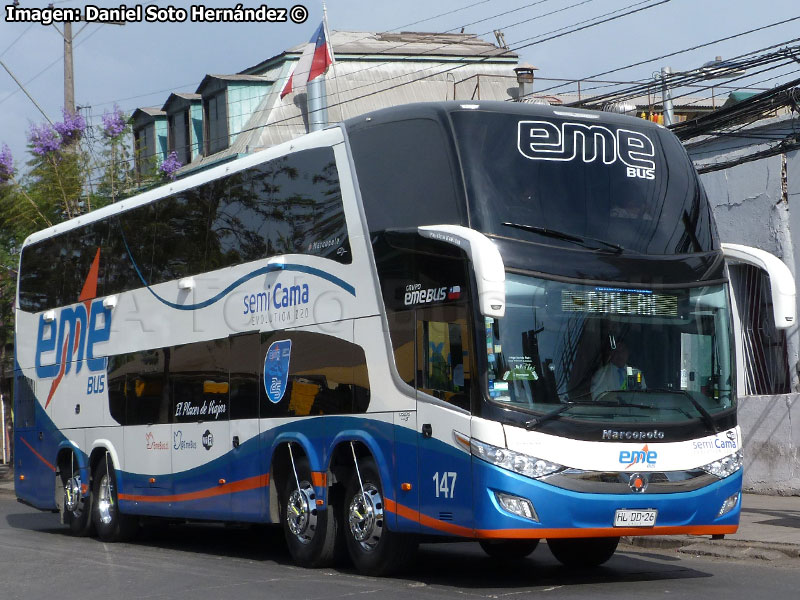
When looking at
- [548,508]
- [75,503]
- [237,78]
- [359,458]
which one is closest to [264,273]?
[359,458]

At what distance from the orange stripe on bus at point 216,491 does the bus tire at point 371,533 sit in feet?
5.34

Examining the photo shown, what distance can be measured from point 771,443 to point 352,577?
8.93m

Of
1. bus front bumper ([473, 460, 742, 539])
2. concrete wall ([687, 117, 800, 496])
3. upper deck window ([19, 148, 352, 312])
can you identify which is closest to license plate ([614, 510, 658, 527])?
bus front bumper ([473, 460, 742, 539])

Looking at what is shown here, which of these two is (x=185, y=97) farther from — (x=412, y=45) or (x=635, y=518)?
(x=635, y=518)

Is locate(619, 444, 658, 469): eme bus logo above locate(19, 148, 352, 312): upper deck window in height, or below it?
below

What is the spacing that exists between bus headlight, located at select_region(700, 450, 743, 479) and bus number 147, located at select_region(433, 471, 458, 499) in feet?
7.12

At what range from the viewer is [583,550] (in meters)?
12.4

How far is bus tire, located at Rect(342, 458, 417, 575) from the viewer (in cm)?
1140

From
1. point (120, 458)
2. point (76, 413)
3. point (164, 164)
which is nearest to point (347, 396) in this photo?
point (120, 458)

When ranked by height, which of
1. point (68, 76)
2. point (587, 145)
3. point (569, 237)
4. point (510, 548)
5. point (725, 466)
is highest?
point (68, 76)

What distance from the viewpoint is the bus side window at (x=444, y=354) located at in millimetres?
10461

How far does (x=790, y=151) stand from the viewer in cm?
1816

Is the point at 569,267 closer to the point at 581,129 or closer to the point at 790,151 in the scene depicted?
the point at 581,129

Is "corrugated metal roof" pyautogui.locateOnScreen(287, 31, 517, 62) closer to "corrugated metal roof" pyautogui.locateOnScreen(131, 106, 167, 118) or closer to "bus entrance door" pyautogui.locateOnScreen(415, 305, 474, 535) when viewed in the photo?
"corrugated metal roof" pyautogui.locateOnScreen(131, 106, 167, 118)
